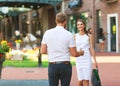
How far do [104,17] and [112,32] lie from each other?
5.43 ft

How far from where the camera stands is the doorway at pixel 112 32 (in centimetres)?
3125

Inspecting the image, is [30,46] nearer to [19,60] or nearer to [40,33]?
[19,60]

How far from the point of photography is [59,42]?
6.48m

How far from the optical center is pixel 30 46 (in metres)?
34.6

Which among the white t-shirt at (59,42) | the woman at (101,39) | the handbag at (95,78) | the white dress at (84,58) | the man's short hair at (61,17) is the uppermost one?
the man's short hair at (61,17)

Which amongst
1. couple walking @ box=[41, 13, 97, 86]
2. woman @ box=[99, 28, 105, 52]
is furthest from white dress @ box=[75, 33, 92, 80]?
woman @ box=[99, 28, 105, 52]

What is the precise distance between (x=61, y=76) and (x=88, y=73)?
94.2 inches

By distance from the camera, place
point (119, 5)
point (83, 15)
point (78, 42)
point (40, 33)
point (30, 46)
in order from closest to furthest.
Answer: point (78, 42) < point (119, 5) < point (30, 46) < point (83, 15) < point (40, 33)

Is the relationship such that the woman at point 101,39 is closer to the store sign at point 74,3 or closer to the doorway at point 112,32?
the doorway at point 112,32

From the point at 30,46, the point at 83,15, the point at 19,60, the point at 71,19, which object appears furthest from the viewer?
the point at 71,19

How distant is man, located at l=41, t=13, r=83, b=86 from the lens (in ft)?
21.2

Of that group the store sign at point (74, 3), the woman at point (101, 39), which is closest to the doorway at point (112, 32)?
the woman at point (101, 39)

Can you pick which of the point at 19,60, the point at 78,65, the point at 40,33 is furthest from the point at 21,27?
the point at 78,65

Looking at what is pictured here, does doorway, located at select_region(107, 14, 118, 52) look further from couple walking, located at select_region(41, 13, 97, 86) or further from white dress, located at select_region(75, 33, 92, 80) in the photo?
couple walking, located at select_region(41, 13, 97, 86)
